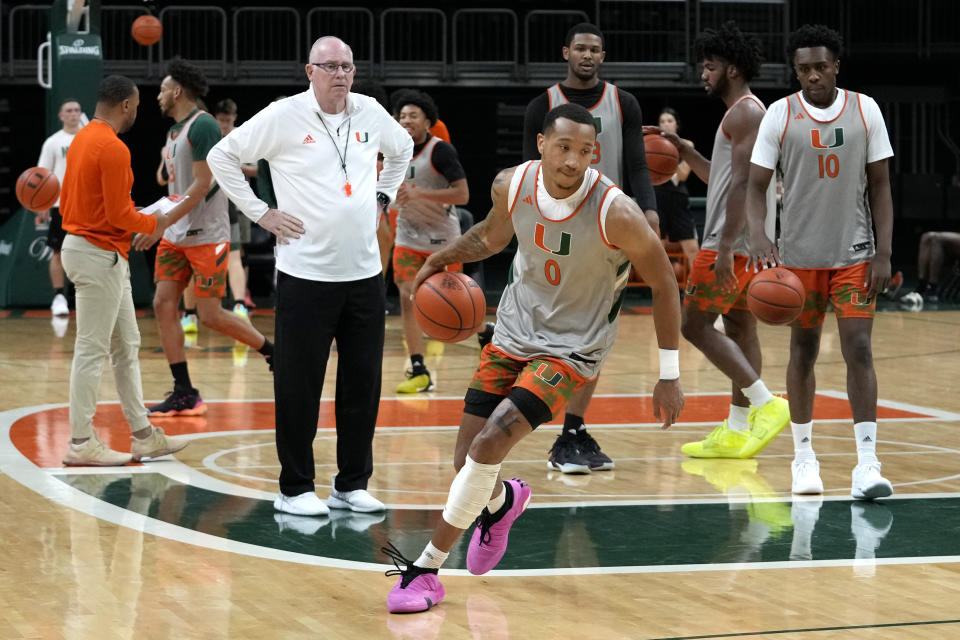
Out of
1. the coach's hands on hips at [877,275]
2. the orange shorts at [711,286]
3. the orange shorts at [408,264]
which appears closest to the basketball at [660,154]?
the orange shorts at [711,286]

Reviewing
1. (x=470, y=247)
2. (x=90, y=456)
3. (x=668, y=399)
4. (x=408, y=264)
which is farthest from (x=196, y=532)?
(x=408, y=264)

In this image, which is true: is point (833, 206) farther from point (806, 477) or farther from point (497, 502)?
point (497, 502)

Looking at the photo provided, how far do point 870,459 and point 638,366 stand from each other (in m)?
4.87

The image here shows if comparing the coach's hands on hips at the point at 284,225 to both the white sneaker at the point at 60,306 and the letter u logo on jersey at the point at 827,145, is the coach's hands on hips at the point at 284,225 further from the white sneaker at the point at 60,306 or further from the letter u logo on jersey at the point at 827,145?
the white sneaker at the point at 60,306

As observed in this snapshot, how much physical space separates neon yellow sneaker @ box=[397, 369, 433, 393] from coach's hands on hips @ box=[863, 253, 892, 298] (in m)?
4.04

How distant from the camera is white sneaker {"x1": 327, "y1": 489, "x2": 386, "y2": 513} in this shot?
591cm

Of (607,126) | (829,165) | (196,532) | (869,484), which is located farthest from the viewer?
(607,126)

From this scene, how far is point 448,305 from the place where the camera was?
17.1ft

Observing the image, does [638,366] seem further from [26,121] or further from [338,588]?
[26,121]

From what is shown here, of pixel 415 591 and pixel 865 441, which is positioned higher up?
pixel 865 441

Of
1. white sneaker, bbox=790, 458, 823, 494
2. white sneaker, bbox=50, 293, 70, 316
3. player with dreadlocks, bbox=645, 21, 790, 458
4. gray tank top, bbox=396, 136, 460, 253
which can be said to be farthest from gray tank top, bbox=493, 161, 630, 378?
white sneaker, bbox=50, 293, 70, 316

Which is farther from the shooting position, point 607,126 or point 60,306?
point 60,306

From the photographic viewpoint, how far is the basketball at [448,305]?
17.1 feet

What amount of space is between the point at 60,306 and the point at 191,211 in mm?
6857
